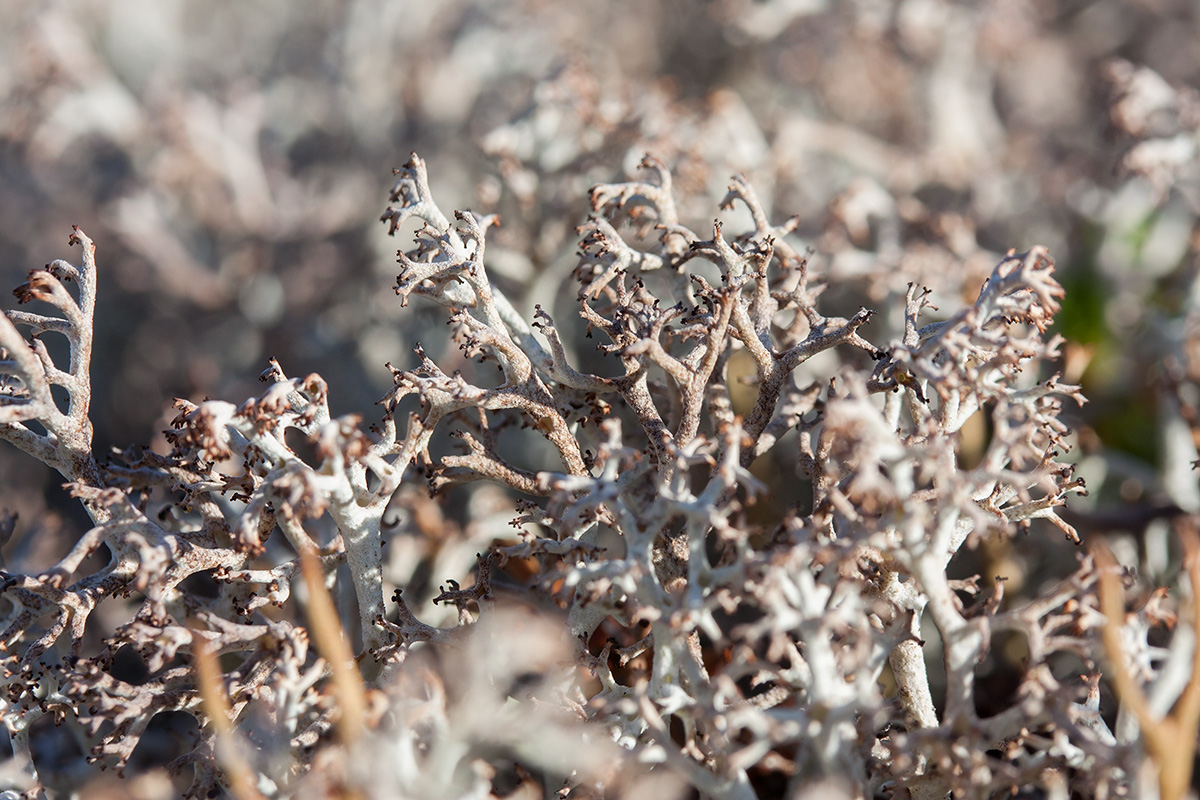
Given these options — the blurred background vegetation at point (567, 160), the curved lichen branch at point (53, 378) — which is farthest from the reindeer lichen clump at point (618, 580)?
the blurred background vegetation at point (567, 160)

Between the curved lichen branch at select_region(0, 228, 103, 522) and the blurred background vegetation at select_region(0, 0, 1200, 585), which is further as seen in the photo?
the blurred background vegetation at select_region(0, 0, 1200, 585)

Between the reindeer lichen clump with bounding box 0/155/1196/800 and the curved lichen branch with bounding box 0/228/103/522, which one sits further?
the curved lichen branch with bounding box 0/228/103/522

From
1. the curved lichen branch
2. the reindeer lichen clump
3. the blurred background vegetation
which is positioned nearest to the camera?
the reindeer lichen clump

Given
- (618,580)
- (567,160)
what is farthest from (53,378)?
(567,160)

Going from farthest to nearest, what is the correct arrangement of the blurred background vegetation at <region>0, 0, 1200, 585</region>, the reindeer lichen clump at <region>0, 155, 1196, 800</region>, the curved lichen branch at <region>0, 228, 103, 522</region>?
the blurred background vegetation at <region>0, 0, 1200, 585</region>, the curved lichen branch at <region>0, 228, 103, 522</region>, the reindeer lichen clump at <region>0, 155, 1196, 800</region>

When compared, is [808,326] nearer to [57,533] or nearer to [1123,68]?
[1123,68]

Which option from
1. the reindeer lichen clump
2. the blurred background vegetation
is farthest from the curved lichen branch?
the blurred background vegetation

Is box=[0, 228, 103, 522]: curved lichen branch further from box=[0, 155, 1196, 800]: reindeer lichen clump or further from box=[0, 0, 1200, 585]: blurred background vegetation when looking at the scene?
box=[0, 0, 1200, 585]: blurred background vegetation

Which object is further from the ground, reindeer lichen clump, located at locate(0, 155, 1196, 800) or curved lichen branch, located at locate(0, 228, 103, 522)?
curved lichen branch, located at locate(0, 228, 103, 522)

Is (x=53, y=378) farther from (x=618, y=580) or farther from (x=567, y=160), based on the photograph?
(x=567, y=160)

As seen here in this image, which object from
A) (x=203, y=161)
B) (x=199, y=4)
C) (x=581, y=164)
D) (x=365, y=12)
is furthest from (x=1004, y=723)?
(x=199, y=4)
